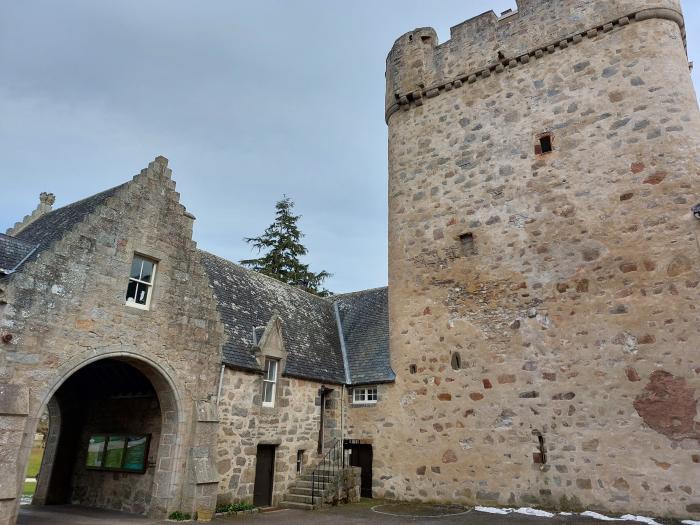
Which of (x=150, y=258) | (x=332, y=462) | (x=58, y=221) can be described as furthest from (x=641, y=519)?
(x=58, y=221)

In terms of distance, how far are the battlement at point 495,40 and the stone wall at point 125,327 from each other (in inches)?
363

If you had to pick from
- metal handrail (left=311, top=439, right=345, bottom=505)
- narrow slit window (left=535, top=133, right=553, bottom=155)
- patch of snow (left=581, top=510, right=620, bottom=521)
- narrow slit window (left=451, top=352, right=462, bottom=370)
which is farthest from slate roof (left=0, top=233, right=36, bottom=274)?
narrow slit window (left=535, top=133, right=553, bottom=155)

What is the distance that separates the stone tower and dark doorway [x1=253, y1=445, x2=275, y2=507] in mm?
3032

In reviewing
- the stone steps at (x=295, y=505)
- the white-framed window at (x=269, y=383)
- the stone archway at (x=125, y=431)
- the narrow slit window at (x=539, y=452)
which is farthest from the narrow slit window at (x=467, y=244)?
the stone archway at (x=125, y=431)

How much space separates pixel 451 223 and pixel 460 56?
18.6 feet

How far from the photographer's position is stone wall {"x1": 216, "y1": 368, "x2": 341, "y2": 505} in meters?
11.5

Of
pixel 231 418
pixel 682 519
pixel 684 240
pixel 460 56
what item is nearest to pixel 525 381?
pixel 682 519

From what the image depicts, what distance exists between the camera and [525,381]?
39.2 ft

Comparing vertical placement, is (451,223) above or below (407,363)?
above

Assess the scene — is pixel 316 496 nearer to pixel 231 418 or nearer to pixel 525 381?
pixel 231 418

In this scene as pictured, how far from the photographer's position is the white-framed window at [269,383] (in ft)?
42.5

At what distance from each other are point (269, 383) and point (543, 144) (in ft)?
32.9

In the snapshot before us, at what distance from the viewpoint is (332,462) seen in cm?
1434

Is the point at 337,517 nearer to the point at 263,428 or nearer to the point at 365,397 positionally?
the point at 263,428
